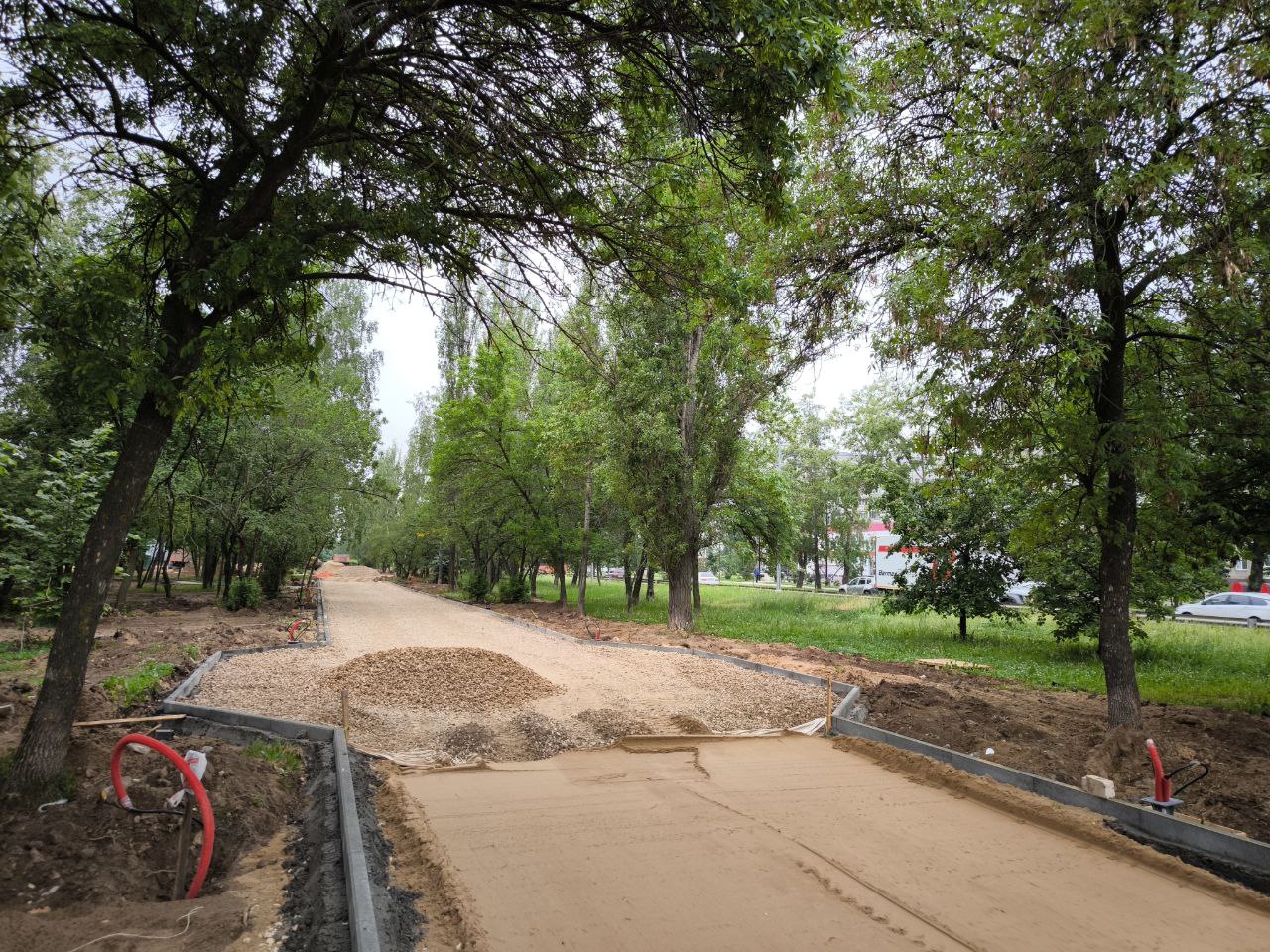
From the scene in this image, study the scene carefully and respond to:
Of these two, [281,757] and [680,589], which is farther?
[680,589]

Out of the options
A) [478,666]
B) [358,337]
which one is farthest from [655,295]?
[358,337]

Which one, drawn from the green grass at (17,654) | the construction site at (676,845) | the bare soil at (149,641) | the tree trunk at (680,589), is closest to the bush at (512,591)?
the bare soil at (149,641)

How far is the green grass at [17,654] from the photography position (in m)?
9.06

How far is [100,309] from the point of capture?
422 centimetres

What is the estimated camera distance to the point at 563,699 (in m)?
8.82

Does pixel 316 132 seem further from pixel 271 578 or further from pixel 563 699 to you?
pixel 271 578

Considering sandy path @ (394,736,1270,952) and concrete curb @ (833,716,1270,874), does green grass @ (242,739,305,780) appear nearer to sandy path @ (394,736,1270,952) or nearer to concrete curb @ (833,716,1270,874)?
sandy path @ (394,736,1270,952)

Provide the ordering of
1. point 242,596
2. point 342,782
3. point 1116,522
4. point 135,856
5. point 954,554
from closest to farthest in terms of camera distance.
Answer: point 135,856 < point 342,782 < point 1116,522 < point 954,554 < point 242,596

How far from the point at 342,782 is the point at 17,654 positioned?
875 cm

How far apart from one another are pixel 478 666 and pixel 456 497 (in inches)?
604

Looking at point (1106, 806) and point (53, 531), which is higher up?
point (53, 531)

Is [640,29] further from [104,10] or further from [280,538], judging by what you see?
[280,538]

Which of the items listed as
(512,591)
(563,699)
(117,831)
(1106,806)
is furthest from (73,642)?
(512,591)

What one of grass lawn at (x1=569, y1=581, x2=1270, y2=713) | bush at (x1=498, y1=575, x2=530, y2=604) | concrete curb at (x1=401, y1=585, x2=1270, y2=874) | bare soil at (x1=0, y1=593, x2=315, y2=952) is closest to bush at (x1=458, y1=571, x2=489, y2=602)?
bush at (x1=498, y1=575, x2=530, y2=604)
